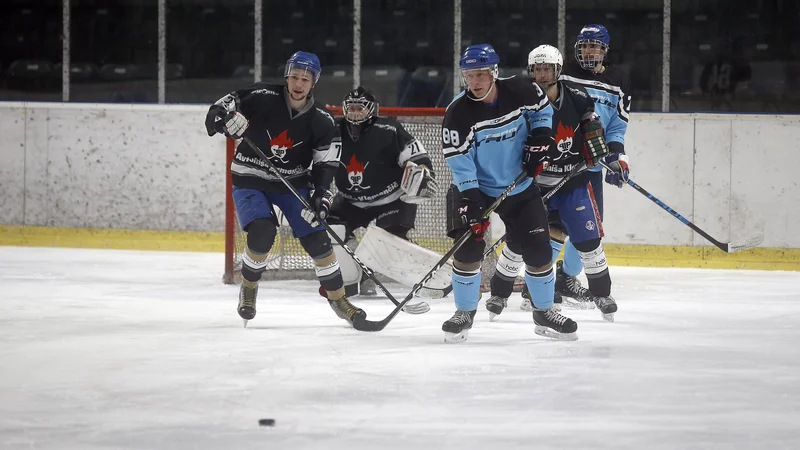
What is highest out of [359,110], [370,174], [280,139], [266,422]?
[359,110]

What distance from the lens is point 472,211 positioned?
373 cm

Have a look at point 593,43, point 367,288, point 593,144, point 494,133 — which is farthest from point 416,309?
point 593,43

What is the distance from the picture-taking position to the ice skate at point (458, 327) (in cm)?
394

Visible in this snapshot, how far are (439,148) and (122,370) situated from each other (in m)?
2.72

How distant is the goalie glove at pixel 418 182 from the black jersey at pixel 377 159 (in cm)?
12

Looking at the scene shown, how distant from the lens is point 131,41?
286 inches

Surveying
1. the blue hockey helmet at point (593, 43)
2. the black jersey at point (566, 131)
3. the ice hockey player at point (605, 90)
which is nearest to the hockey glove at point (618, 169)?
the ice hockey player at point (605, 90)

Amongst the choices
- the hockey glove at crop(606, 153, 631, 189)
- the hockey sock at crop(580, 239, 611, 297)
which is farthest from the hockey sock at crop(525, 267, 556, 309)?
the hockey glove at crop(606, 153, 631, 189)

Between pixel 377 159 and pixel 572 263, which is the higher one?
pixel 377 159

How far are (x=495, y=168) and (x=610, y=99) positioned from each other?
0.93 m

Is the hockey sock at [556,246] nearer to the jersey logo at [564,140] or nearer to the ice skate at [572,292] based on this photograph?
the ice skate at [572,292]

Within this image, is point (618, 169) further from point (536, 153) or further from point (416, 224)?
point (416, 224)

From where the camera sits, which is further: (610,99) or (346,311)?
(610,99)

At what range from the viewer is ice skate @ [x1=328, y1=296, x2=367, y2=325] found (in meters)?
4.23
